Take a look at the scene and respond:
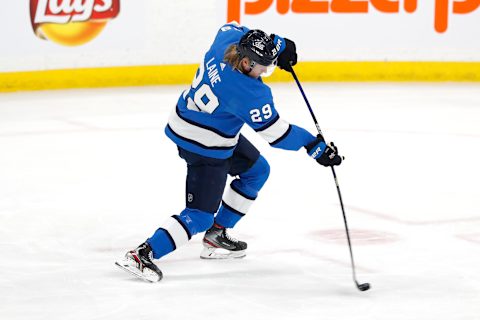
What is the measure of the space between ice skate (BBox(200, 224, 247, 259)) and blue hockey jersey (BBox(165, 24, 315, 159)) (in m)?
0.43

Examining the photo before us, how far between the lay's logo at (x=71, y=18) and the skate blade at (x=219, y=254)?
510cm

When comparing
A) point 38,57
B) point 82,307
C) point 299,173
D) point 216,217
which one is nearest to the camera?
point 82,307

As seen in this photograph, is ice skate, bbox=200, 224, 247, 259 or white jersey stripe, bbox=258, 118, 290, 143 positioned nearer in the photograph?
white jersey stripe, bbox=258, 118, 290, 143

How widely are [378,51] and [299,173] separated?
14.2 feet

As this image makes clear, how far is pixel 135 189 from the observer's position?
5469 millimetres

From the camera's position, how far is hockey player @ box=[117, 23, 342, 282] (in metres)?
3.53

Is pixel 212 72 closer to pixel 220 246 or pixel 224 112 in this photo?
pixel 224 112

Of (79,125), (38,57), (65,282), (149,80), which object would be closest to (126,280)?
(65,282)

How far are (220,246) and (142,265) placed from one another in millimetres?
485

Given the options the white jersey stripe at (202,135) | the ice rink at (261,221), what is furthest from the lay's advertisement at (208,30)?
the white jersey stripe at (202,135)

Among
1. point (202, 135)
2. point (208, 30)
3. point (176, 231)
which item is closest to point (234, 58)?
point (202, 135)

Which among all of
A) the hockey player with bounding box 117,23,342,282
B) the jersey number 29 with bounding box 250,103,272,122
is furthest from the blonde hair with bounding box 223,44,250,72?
the jersey number 29 with bounding box 250,103,272,122

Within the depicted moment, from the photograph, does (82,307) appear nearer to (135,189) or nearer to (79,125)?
(135,189)

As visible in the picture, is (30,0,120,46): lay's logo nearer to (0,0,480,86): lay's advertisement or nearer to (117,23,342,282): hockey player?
(0,0,480,86): lay's advertisement
